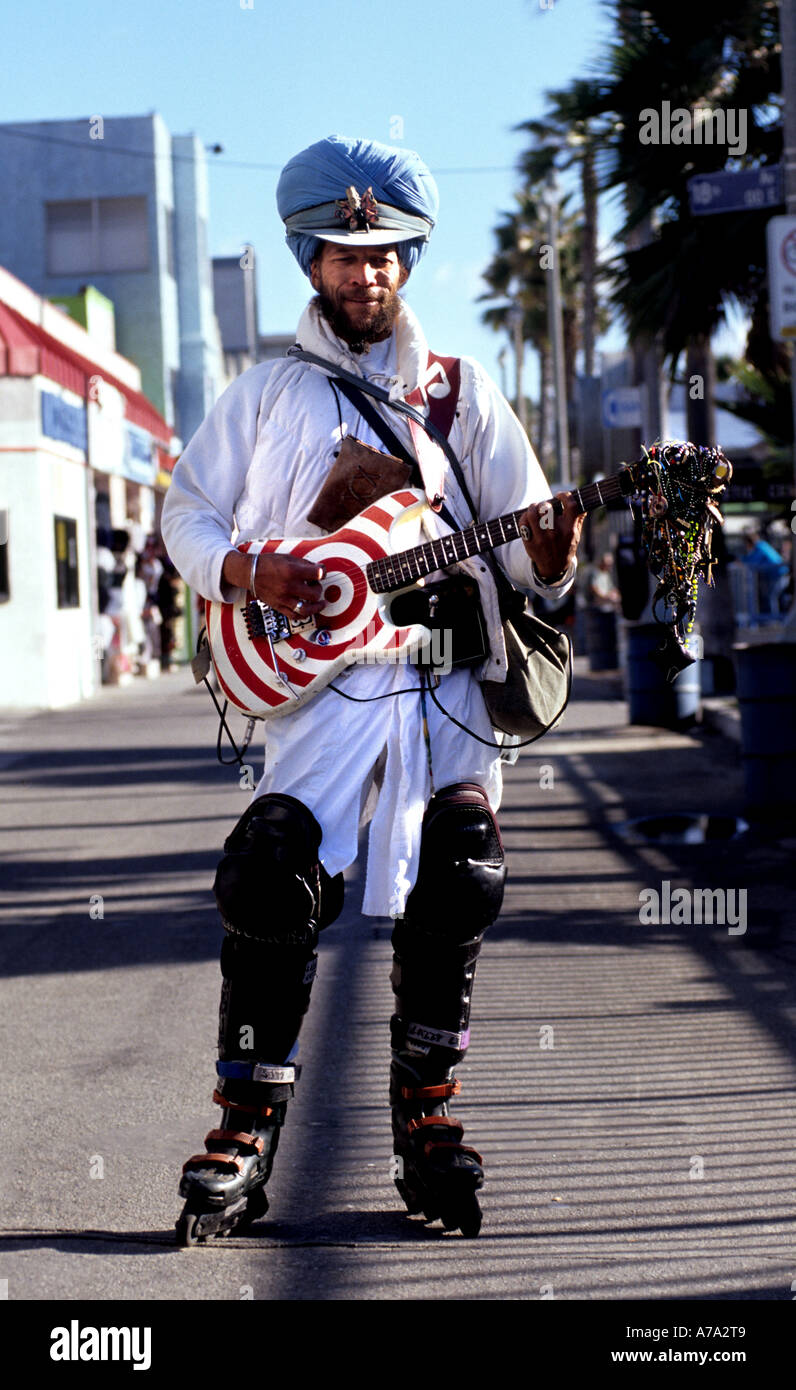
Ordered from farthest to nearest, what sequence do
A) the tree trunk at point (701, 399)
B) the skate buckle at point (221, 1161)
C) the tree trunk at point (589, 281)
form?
1. the tree trunk at point (589, 281)
2. the tree trunk at point (701, 399)
3. the skate buckle at point (221, 1161)

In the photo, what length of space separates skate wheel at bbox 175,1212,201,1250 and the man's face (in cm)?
173

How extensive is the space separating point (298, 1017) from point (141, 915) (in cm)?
402

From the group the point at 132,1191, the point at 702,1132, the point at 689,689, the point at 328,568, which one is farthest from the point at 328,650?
the point at 689,689

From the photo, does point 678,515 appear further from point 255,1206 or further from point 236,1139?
point 255,1206

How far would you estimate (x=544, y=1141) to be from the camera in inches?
161

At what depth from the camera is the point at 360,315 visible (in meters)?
3.52

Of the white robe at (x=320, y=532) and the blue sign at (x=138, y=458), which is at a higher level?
the blue sign at (x=138, y=458)

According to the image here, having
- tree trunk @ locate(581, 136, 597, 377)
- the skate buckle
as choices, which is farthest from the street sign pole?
tree trunk @ locate(581, 136, 597, 377)

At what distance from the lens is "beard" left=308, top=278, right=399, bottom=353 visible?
11.5 ft

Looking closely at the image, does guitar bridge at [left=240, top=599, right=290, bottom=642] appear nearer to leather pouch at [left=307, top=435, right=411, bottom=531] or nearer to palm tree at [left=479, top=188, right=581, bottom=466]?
leather pouch at [left=307, top=435, right=411, bottom=531]

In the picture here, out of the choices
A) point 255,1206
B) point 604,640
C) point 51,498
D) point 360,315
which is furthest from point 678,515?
point 604,640

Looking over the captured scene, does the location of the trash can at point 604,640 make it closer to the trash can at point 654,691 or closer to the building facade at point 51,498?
the building facade at point 51,498

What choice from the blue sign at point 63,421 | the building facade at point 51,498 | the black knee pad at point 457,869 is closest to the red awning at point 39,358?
the building facade at point 51,498

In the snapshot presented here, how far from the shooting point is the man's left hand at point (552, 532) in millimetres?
3270
